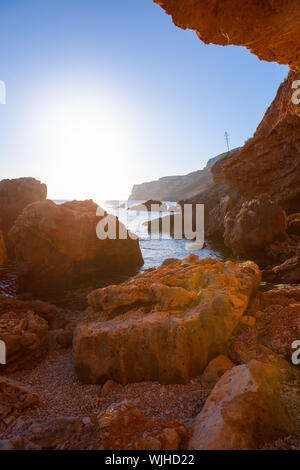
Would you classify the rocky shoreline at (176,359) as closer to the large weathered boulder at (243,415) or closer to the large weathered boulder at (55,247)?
the large weathered boulder at (243,415)

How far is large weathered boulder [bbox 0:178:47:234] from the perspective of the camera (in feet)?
96.6

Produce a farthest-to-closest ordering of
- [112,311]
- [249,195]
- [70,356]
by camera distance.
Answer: [249,195] → [70,356] → [112,311]

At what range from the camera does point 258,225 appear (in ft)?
69.4

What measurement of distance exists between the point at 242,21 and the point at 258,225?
60.2 ft

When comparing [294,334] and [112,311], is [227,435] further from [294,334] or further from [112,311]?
[112,311]

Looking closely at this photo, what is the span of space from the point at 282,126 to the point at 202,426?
89.6 feet

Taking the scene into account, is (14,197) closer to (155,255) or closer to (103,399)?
(155,255)

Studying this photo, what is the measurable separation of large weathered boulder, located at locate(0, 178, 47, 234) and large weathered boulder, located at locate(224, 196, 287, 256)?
85.2 ft

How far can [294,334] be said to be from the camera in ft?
17.6

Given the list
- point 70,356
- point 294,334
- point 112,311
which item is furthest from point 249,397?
point 70,356

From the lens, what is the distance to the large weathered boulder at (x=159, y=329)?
5117 mm

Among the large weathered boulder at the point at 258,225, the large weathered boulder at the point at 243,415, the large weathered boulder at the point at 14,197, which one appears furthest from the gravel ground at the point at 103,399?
the large weathered boulder at the point at 14,197

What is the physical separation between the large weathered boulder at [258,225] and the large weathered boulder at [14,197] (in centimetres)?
2598
